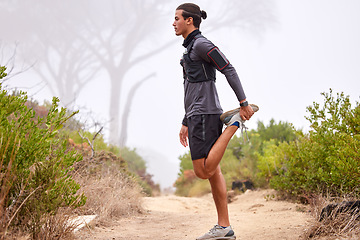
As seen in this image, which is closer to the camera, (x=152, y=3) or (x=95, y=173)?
(x=95, y=173)

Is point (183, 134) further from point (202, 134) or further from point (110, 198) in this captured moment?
point (110, 198)

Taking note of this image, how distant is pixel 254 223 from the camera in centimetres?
451

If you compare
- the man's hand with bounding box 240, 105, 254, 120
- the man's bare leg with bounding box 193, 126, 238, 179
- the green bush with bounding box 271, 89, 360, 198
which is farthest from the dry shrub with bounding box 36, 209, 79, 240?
the green bush with bounding box 271, 89, 360, 198

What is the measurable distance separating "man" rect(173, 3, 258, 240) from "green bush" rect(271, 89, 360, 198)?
165cm

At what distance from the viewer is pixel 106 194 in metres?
5.42

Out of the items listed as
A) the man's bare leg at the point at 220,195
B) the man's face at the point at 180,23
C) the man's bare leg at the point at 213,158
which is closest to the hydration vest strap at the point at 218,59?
the man's face at the point at 180,23

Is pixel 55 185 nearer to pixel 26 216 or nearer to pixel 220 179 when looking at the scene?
pixel 26 216

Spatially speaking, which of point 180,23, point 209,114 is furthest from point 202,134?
point 180,23

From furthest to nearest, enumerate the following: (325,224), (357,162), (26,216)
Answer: (357,162) → (325,224) → (26,216)

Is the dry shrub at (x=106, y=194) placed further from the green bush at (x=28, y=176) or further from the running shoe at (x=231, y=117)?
the running shoe at (x=231, y=117)

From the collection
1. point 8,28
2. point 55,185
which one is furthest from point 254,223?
point 8,28

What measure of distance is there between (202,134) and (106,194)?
2.69 meters

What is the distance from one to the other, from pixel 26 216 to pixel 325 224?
8.01ft

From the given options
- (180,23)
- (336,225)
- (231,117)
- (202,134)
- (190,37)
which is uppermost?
(180,23)
